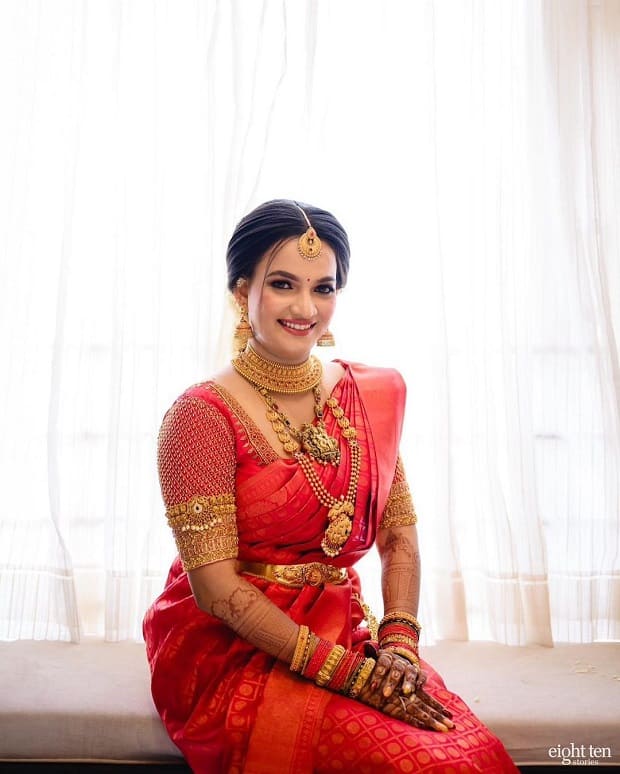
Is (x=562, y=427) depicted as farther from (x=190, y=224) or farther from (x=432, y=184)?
(x=190, y=224)

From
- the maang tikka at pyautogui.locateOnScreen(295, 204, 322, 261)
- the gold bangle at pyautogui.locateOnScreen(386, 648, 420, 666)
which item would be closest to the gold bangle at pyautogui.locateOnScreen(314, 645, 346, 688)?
the gold bangle at pyautogui.locateOnScreen(386, 648, 420, 666)

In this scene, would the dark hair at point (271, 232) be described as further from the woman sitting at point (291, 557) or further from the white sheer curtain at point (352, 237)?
the white sheer curtain at point (352, 237)

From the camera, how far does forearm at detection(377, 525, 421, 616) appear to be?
1745 millimetres

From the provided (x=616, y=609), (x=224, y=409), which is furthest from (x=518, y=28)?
(x=616, y=609)

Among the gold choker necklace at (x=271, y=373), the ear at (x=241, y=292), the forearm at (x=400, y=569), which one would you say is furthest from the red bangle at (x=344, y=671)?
the ear at (x=241, y=292)

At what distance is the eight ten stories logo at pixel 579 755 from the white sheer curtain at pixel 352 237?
0.56 metres

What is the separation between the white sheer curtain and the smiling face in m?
0.63

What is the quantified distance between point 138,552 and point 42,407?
0.56 meters

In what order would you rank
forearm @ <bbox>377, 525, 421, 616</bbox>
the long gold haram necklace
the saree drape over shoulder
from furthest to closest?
forearm @ <bbox>377, 525, 421, 616</bbox> → the long gold haram necklace → the saree drape over shoulder

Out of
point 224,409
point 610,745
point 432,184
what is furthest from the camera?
point 432,184

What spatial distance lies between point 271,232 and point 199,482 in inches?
22.5

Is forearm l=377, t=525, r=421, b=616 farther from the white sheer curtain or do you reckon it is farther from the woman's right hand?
the white sheer curtain

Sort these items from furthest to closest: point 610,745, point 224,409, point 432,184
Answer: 1. point 432,184
2. point 610,745
3. point 224,409

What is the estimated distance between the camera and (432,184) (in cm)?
230
